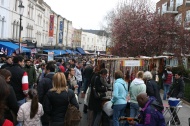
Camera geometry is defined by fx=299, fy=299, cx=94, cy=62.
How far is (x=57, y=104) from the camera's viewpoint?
18.4 ft

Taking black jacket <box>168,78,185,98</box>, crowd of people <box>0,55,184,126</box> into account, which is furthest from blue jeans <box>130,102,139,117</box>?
black jacket <box>168,78,185,98</box>

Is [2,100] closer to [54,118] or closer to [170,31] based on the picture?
[54,118]

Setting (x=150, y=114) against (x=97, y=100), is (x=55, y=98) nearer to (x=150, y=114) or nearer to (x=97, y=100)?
(x=150, y=114)

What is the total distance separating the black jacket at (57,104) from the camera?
5590mm

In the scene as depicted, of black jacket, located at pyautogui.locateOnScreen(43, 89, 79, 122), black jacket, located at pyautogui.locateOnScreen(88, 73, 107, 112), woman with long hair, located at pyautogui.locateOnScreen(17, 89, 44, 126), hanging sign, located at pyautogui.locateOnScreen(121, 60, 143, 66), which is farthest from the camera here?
hanging sign, located at pyautogui.locateOnScreen(121, 60, 143, 66)

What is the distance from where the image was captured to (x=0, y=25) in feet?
105

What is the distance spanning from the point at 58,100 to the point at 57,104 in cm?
9

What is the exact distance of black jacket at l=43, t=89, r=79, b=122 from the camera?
5590 mm

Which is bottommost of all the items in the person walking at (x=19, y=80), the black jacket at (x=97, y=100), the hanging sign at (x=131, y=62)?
the black jacket at (x=97, y=100)

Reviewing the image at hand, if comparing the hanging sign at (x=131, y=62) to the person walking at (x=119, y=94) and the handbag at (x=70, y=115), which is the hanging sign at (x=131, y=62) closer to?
the person walking at (x=119, y=94)

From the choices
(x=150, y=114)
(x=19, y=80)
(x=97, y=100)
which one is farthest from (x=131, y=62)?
(x=150, y=114)

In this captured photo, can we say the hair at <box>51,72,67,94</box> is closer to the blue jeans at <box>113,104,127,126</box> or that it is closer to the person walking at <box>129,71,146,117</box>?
the blue jeans at <box>113,104,127,126</box>

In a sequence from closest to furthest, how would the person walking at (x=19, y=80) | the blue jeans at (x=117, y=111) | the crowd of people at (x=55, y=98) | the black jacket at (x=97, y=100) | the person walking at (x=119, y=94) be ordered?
1. the crowd of people at (x=55, y=98)
2. the person walking at (x=19, y=80)
3. the person walking at (x=119, y=94)
4. the blue jeans at (x=117, y=111)
5. the black jacket at (x=97, y=100)

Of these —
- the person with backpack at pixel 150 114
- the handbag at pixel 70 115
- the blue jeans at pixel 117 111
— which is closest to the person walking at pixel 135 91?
the blue jeans at pixel 117 111
